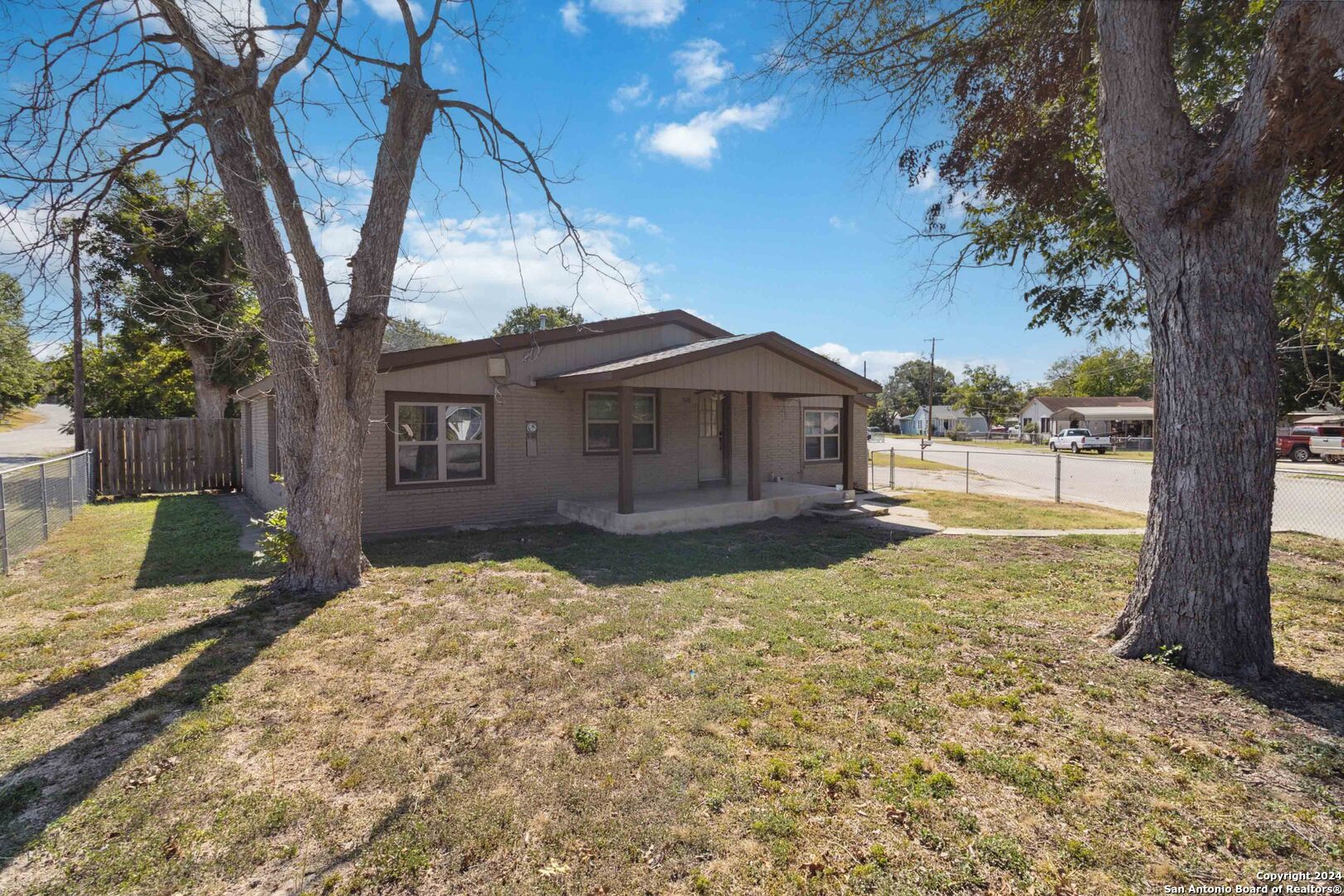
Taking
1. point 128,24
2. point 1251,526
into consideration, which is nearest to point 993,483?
point 1251,526

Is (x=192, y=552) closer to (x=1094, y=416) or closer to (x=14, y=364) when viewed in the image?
(x=14, y=364)

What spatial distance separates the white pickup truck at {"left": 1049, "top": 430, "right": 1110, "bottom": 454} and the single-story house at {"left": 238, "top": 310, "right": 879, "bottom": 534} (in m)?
32.5

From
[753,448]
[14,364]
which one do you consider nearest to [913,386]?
[753,448]

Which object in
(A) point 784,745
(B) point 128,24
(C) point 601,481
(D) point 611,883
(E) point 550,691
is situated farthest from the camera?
(C) point 601,481

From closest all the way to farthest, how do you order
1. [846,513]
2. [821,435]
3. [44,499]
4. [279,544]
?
[279,544]
[44,499]
[846,513]
[821,435]

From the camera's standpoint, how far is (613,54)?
7371 mm

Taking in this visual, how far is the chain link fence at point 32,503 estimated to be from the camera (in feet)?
22.3

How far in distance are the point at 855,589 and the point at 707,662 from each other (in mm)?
2652

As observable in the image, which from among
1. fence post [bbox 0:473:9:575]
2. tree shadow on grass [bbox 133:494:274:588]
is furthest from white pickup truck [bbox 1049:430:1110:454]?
fence post [bbox 0:473:9:575]

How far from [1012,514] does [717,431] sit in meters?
6.27

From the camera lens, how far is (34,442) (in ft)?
99.1

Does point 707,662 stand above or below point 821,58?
below

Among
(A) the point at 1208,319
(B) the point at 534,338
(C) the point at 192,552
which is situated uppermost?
(B) the point at 534,338

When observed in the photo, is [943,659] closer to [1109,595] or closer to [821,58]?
[1109,595]
